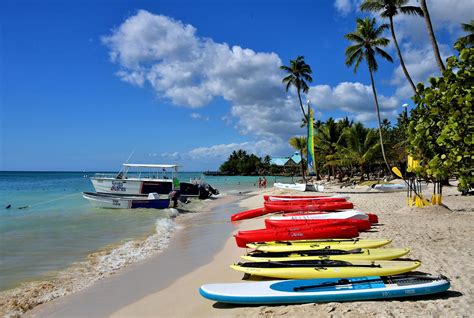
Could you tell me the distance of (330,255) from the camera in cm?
672

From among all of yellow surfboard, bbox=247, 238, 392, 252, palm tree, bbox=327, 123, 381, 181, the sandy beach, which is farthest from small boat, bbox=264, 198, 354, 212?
palm tree, bbox=327, 123, 381, 181

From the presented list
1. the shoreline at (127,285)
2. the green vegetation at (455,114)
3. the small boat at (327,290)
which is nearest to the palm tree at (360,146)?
the shoreline at (127,285)

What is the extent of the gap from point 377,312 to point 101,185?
24580 millimetres

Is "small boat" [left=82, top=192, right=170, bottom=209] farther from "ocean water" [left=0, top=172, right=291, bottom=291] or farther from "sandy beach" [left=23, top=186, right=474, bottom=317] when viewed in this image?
"sandy beach" [left=23, top=186, right=474, bottom=317]

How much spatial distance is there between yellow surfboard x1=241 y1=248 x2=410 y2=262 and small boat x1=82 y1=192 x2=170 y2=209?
1457cm

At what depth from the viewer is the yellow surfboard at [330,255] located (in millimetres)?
6559

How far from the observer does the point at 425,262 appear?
6.94m

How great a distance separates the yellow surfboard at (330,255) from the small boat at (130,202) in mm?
14575

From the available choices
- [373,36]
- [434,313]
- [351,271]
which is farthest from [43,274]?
[373,36]

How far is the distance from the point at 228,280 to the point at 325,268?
6.40ft

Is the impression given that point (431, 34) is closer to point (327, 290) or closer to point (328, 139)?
point (327, 290)

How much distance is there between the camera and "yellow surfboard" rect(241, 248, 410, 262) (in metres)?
6.56

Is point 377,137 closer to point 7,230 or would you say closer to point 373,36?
Answer: point 373,36

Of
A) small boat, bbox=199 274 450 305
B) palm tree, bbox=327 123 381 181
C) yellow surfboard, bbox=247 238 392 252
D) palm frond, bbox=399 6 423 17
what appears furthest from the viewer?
palm tree, bbox=327 123 381 181
